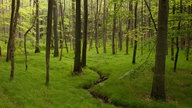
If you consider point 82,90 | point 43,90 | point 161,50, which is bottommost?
point 82,90

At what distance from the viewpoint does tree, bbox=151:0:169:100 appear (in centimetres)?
1697

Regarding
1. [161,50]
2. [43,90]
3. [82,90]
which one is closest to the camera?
[161,50]

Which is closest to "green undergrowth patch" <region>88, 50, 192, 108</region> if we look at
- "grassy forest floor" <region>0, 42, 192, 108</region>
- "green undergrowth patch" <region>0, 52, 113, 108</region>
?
"grassy forest floor" <region>0, 42, 192, 108</region>

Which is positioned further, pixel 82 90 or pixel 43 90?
pixel 82 90

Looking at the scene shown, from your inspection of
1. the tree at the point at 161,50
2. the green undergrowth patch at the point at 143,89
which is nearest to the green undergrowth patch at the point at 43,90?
the green undergrowth patch at the point at 143,89

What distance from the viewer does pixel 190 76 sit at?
23359 millimetres

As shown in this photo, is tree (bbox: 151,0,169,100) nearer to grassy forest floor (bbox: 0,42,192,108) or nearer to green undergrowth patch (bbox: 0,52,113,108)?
grassy forest floor (bbox: 0,42,192,108)

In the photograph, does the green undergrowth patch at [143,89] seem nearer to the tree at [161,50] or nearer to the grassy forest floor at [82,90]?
the grassy forest floor at [82,90]

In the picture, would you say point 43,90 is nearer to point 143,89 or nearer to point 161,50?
point 143,89

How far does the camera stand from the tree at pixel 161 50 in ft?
55.7

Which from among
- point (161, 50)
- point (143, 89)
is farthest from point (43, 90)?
point (161, 50)

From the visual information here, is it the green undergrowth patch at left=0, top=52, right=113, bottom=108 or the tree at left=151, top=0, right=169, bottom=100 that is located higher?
the tree at left=151, top=0, right=169, bottom=100

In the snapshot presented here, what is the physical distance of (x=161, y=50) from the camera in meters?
17.1

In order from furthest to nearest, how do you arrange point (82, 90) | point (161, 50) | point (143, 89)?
point (143, 89) → point (82, 90) → point (161, 50)
